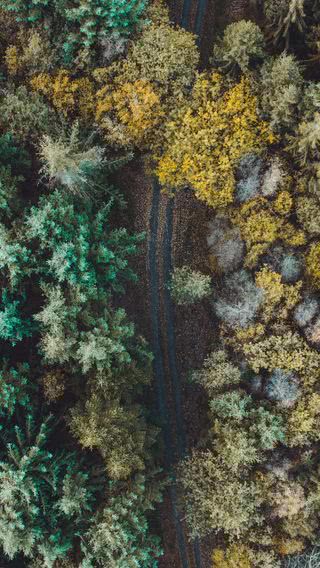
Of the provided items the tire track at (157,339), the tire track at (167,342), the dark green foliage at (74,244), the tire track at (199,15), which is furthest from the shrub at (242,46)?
the dark green foliage at (74,244)

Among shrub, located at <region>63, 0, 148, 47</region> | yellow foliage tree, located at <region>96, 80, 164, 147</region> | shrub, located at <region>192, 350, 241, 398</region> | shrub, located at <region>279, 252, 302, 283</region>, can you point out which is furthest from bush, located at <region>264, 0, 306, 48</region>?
shrub, located at <region>192, 350, 241, 398</region>

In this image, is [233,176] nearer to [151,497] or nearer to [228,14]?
[228,14]

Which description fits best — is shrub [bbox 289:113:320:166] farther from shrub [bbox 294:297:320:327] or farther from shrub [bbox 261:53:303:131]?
shrub [bbox 294:297:320:327]

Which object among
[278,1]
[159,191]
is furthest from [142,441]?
[278,1]

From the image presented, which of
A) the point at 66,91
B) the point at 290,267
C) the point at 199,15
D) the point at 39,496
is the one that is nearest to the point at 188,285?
the point at 290,267

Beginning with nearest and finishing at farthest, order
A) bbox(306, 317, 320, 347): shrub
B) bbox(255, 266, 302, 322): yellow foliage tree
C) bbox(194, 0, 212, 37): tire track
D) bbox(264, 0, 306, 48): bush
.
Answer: bbox(264, 0, 306, 48): bush → bbox(306, 317, 320, 347): shrub → bbox(255, 266, 302, 322): yellow foliage tree → bbox(194, 0, 212, 37): tire track
